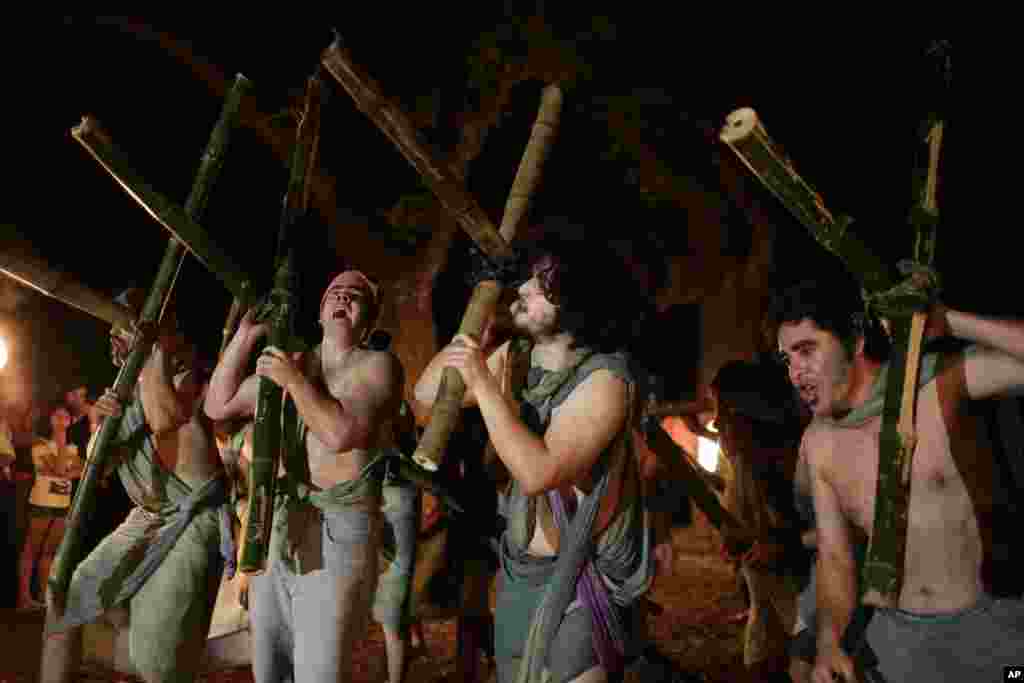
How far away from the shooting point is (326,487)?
13.3 feet

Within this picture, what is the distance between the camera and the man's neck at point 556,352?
3.42 m

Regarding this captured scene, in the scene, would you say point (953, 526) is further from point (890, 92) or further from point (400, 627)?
point (890, 92)

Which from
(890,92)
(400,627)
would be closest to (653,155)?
(890,92)

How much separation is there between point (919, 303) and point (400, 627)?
13.1ft

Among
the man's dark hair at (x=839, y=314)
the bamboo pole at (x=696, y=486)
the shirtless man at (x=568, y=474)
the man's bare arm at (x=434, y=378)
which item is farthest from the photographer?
the bamboo pole at (x=696, y=486)

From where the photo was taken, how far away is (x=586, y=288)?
338 cm

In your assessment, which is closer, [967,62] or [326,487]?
[326,487]

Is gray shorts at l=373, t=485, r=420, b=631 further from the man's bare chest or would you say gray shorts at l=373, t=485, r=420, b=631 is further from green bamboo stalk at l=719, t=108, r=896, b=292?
green bamboo stalk at l=719, t=108, r=896, b=292

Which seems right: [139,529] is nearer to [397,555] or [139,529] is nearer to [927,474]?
[397,555]

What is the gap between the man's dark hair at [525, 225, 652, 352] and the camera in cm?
336

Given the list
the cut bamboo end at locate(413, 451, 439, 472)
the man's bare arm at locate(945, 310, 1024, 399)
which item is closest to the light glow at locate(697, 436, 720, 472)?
the man's bare arm at locate(945, 310, 1024, 399)

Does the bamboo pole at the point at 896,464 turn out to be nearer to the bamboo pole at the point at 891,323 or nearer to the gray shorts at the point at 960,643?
the bamboo pole at the point at 891,323

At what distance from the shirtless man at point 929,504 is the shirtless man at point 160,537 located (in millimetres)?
3198

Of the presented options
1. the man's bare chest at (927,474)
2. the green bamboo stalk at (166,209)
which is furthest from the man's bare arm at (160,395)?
the man's bare chest at (927,474)
